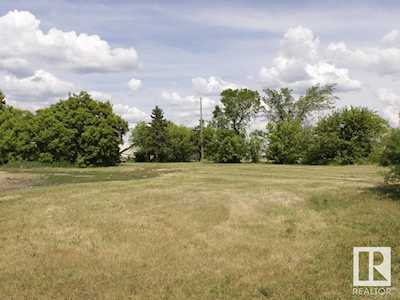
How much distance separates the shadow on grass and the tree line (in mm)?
18245

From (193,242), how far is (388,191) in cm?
1052

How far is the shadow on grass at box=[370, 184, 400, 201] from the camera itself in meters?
16.4

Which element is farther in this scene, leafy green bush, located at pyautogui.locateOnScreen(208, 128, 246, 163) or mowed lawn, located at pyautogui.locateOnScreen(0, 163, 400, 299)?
leafy green bush, located at pyautogui.locateOnScreen(208, 128, 246, 163)

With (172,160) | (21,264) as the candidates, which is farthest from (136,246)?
(172,160)

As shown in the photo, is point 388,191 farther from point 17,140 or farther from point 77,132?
point 17,140

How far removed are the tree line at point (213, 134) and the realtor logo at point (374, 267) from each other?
28224 mm

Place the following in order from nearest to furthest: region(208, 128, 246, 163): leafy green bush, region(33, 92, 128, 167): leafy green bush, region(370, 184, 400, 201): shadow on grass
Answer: region(370, 184, 400, 201): shadow on grass, region(33, 92, 128, 167): leafy green bush, region(208, 128, 246, 163): leafy green bush

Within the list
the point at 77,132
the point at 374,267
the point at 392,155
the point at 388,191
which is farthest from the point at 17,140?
the point at 374,267

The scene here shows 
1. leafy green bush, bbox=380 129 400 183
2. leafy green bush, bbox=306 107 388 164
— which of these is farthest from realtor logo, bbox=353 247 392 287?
leafy green bush, bbox=306 107 388 164

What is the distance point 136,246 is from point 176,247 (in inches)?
44.1

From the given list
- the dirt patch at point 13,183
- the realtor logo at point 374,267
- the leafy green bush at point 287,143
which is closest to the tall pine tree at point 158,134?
the leafy green bush at point 287,143

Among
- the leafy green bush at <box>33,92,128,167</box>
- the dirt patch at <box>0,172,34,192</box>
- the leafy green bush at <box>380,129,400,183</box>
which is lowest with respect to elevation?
the dirt patch at <box>0,172,34,192</box>

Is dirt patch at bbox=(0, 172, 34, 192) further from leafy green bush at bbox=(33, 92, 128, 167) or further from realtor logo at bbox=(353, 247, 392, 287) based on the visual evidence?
realtor logo at bbox=(353, 247, 392, 287)

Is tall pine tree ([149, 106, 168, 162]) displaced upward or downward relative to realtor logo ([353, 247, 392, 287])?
upward
